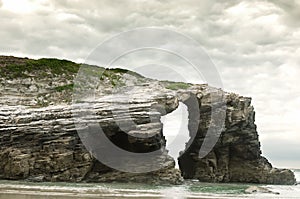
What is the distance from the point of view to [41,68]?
193 ft

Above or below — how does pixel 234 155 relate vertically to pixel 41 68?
below

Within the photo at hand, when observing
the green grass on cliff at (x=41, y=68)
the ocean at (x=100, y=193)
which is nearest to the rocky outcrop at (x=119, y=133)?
the green grass on cliff at (x=41, y=68)

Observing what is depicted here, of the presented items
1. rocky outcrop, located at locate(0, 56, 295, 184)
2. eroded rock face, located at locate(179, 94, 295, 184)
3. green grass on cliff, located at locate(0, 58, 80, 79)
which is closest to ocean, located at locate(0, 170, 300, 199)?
rocky outcrop, located at locate(0, 56, 295, 184)

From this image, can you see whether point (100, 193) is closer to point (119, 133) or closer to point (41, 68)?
point (119, 133)

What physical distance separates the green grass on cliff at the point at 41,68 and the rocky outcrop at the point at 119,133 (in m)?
0.29

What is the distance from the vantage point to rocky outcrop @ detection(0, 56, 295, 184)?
37.0 meters

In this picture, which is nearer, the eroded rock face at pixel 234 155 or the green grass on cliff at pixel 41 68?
the eroded rock face at pixel 234 155

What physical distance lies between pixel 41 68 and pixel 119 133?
2317 cm

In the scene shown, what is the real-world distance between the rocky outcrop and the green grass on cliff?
29cm

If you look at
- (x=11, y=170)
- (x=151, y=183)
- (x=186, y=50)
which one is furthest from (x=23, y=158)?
(x=186, y=50)

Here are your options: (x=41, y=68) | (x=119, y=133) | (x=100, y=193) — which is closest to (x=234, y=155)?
(x=119, y=133)

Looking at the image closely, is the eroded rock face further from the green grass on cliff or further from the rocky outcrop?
the green grass on cliff

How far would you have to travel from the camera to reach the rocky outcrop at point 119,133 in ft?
121

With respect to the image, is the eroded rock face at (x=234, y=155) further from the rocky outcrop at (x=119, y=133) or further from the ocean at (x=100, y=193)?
the ocean at (x=100, y=193)
